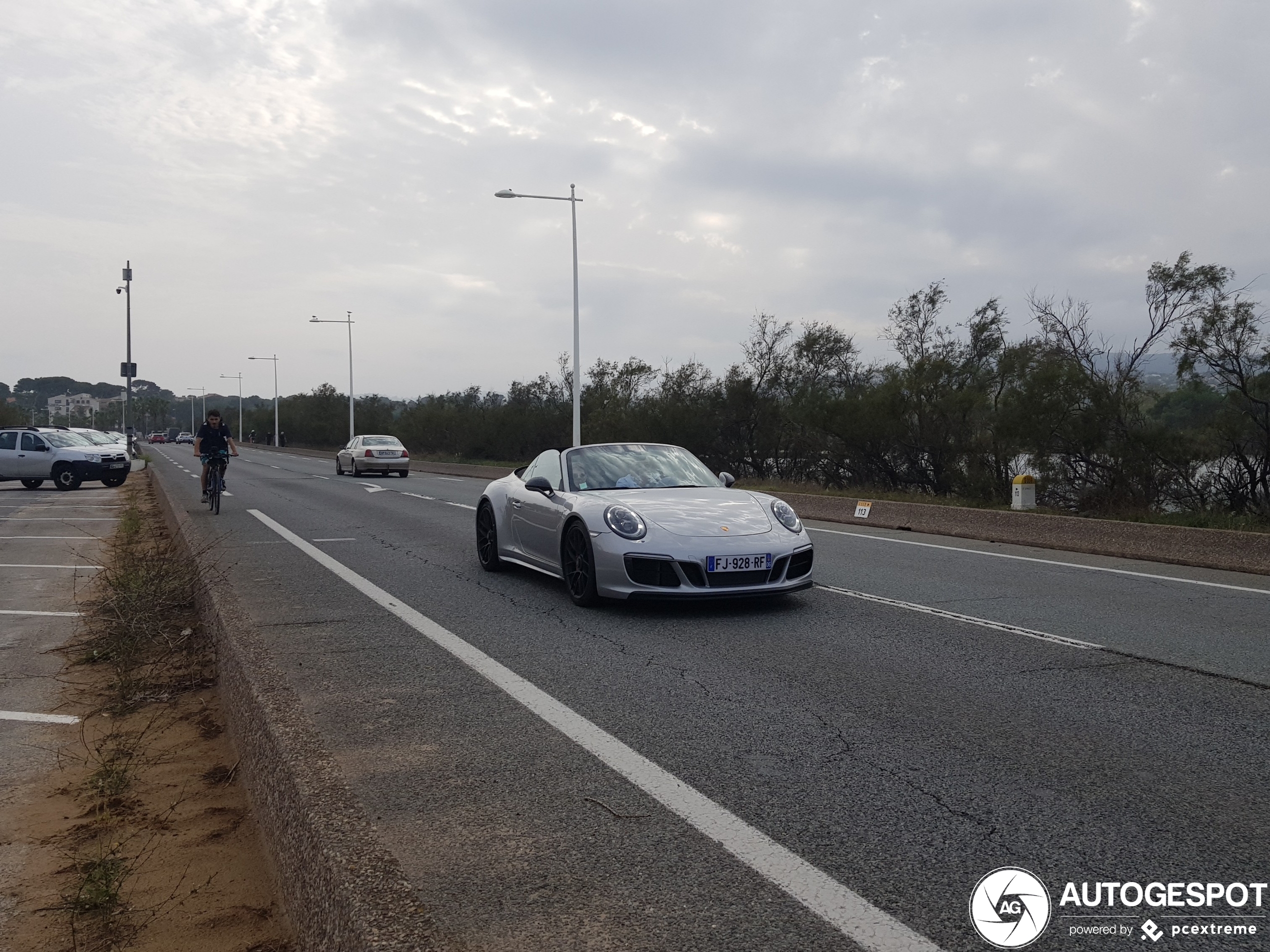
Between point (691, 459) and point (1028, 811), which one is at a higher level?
point (691, 459)

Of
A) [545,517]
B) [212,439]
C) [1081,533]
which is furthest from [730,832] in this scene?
[212,439]

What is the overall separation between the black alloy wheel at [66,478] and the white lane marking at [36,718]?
80.0 ft

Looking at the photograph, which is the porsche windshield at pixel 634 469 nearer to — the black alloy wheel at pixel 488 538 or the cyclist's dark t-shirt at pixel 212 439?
the black alloy wheel at pixel 488 538

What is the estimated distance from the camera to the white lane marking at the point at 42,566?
460 inches

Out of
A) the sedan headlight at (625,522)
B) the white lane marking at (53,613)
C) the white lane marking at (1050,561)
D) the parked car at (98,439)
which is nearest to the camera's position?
the sedan headlight at (625,522)

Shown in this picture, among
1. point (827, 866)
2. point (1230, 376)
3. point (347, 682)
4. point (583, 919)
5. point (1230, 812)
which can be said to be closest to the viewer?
point (583, 919)

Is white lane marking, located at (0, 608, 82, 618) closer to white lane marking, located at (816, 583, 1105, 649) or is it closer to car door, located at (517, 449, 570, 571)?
car door, located at (517, 449, 570, 571)

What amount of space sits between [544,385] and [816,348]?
74.7 feet

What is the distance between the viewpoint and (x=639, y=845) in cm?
342

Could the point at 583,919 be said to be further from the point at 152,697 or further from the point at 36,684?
the point at 36,684

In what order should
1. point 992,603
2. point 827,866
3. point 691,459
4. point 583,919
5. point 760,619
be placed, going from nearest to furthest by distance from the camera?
point 583,919 → point 827,866 → point 760,619 → point 992,603 → point 691,459

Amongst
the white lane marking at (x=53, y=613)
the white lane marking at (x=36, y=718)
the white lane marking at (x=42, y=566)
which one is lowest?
the white lane marking at (x=36, y=718)

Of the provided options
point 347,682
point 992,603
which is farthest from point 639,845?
point 992,603

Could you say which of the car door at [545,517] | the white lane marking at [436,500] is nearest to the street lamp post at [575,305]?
→ the white lane marking at [436,500]
